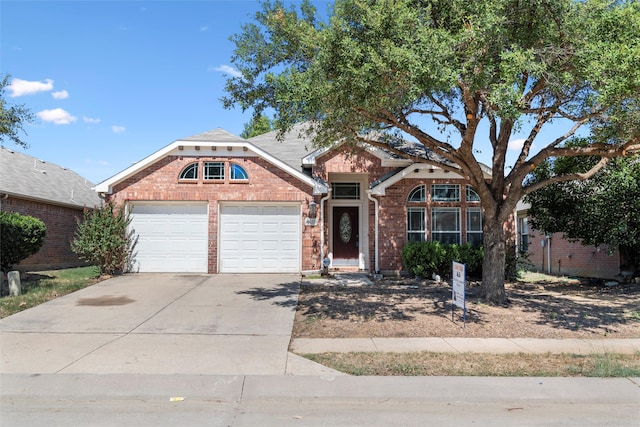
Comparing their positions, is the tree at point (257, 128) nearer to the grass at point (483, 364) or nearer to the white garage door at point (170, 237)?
the white garage door at point (170, 237)

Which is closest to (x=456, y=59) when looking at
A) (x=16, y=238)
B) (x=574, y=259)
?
(x=16, y=238)

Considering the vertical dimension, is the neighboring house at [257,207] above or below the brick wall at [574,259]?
above

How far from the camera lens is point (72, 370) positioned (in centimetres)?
559

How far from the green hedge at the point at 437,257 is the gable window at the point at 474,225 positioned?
78 centimetres

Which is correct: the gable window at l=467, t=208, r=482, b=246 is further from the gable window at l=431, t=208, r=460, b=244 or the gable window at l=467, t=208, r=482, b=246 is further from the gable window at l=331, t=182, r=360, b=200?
the gable window at l=331, t=182, r=360, b=200

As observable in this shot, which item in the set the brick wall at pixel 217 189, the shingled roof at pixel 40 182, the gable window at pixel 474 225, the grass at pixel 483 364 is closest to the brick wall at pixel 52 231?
the shingled roof at pixel 40 182

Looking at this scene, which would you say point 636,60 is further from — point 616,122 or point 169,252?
point 169,252

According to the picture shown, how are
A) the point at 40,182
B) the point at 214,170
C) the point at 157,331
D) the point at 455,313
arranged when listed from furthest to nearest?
the point at 40,182
the point at 214,170
the point at 455,313
the point at 157,331

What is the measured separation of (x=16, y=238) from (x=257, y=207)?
7125 mm

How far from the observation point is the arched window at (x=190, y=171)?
570 inches

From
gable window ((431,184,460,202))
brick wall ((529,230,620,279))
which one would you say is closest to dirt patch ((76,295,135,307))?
gable window ((431,184,460,202))

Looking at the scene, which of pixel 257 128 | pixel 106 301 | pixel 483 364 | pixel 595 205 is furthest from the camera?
pixel 257 128

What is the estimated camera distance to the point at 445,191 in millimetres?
15031

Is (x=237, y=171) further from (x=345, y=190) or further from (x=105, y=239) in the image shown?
(x=105, y=239)
